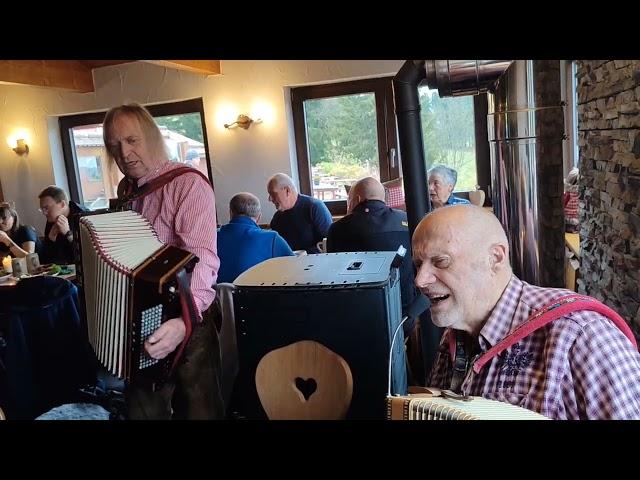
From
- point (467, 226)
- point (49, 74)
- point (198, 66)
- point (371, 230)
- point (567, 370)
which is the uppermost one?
point (49, 74)

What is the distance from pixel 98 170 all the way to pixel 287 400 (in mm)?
4858

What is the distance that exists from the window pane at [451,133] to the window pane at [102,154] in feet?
6.72

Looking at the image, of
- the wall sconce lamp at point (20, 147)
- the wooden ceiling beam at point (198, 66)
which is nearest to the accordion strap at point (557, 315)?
the wooden ceiling beam at point (198, 66)

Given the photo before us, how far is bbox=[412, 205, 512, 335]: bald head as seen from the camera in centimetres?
108

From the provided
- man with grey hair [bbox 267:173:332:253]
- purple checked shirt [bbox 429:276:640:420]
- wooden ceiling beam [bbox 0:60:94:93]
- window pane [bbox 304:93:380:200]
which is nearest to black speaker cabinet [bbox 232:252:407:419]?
purple checked shirt [bbox 429:276:640:420]

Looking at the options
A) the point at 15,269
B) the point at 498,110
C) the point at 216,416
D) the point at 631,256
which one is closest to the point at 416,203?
the point at 498,110

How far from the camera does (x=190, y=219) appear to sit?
146 centimetres

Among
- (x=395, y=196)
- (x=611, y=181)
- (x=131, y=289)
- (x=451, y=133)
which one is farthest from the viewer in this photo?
(x=451, y=133)

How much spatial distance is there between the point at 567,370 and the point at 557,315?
10 cm

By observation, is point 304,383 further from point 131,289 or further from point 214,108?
point 214,108

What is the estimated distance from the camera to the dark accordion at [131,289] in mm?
1277

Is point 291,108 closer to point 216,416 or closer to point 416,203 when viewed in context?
point 416,203

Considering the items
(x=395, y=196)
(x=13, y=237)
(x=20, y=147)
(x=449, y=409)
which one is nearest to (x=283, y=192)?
(x=395, y=196)
